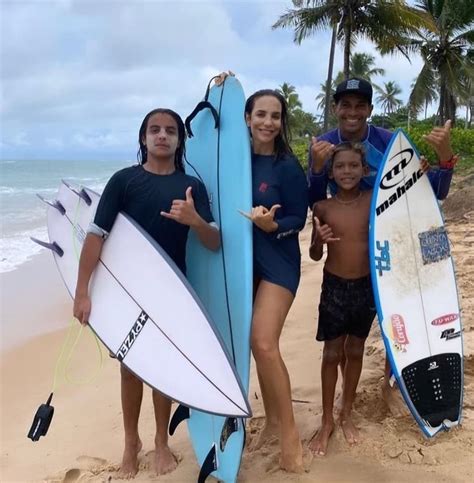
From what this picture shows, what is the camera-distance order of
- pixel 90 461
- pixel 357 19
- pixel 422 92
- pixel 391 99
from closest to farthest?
pixel 90 461
pixel 357 19
pixel 422 92
pixel 391 99

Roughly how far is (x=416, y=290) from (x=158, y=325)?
1.36m

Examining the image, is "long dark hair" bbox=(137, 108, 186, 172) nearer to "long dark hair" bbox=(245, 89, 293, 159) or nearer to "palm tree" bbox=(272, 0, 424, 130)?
"long dark hair" bbox=(245, 89, 293, 159)

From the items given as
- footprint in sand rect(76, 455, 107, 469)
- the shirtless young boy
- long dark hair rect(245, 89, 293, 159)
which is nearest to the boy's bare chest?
the shirtless young boy

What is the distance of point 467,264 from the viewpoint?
5.21 meters

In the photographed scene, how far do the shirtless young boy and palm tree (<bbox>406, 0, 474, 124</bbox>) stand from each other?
2032cm

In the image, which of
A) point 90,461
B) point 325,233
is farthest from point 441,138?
point 90,461

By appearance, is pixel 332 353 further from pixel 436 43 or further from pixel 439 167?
pixel 436 43

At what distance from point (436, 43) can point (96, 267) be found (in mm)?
22212

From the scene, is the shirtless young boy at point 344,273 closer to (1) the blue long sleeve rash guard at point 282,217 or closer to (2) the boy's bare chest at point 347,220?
(2) the boy's bare chest at point 347,220

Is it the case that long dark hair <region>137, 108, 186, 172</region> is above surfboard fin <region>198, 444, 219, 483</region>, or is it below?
above

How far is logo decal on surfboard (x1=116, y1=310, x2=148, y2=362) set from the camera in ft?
8.02

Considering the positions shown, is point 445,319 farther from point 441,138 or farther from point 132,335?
point 132,335

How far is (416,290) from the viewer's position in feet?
8.89

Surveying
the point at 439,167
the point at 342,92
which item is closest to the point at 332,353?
the point at 439,167
